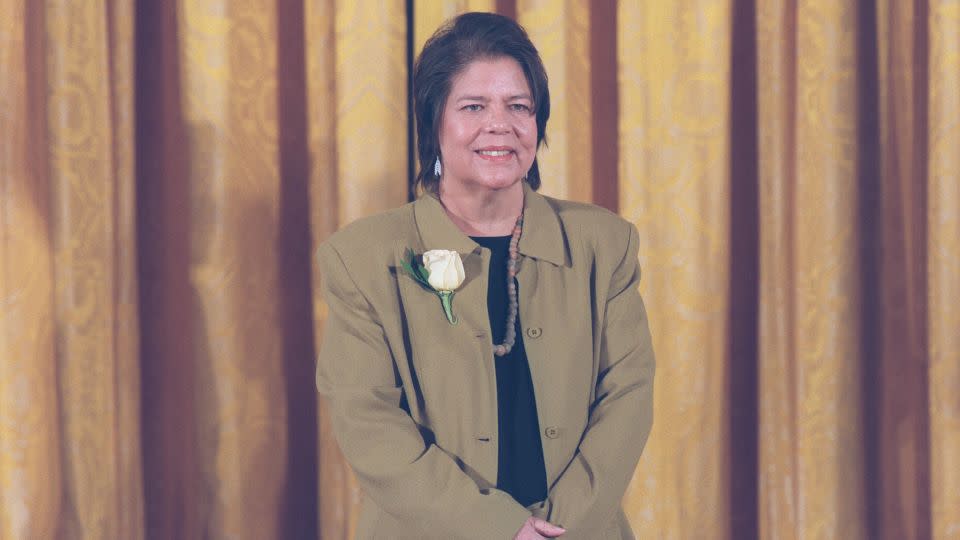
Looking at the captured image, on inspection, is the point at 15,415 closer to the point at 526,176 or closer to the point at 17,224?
the point at 17,224

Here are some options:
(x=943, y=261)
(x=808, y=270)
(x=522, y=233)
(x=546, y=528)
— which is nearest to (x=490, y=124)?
(x=522, y=233)

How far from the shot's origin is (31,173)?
1.65 meters

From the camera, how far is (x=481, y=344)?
120 cm

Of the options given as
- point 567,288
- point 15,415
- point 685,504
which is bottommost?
point 685,504

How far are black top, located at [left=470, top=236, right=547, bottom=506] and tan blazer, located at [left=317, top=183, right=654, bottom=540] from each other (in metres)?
0.03

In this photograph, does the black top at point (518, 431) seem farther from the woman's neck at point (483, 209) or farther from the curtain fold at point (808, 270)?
the curtain fold at point (808, 270)

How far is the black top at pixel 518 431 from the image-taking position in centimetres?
123

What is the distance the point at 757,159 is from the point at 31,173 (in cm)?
137

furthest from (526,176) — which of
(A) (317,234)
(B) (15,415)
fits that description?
(B) (15,415)

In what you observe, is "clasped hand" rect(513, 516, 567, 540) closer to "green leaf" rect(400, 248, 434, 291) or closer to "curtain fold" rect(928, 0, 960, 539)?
"green leaf" rect(400, 248, 434, 291)

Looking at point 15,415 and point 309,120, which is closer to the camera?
point 15,415

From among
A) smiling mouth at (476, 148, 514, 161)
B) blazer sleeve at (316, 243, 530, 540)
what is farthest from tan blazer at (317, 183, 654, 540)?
smiling mouth at (476, 148, 514, 161)

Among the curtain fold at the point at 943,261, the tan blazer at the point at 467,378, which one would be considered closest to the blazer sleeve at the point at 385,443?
the tan blazer at the point at 467,378

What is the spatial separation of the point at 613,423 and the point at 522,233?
0.28 meters
